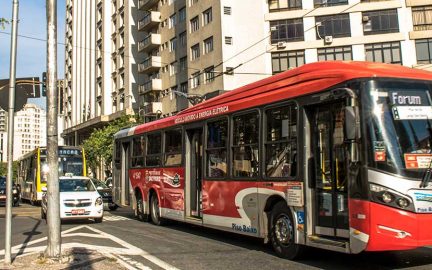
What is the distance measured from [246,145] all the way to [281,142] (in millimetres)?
1207

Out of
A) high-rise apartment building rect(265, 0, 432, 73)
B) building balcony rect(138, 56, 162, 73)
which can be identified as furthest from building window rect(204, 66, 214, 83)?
building balcony rect(138, 56, 162, 73)

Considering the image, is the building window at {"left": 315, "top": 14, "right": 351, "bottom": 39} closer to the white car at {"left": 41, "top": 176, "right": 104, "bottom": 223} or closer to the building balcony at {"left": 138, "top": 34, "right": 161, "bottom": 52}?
the building balcony at {"left": 138, "top": 34, "right": 161, "bottom": 52}

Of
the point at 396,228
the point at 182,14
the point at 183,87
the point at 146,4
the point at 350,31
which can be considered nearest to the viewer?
the point at 396,228

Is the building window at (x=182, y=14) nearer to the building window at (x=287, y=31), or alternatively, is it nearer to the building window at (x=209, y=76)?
the building window at (x=209, y=76)

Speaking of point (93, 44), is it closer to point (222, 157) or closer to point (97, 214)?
point (97, 214)

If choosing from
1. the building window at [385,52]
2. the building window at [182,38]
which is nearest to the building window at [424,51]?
the building window at [385,52]

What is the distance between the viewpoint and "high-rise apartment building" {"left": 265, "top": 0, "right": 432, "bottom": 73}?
38750 mm

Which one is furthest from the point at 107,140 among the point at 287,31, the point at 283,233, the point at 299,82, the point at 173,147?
the point at 299,82

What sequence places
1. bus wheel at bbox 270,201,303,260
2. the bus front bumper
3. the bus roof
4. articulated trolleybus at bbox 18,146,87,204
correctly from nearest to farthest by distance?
the bus front bumper < the bus roof < bus wheel at bbox 270,201,303,260 < articulated trolleybus at bbox 18,146,87,204

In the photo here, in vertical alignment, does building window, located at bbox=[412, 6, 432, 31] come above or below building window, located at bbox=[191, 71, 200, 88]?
above

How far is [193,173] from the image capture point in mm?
13172

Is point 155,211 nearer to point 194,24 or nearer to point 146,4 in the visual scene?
point 194,24

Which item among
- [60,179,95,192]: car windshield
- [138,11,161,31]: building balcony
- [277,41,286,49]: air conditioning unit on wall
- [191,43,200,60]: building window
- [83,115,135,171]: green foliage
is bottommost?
[60,179,95,192]: car windshield

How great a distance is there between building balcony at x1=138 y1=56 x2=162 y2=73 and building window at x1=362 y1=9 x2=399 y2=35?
2146 cm
